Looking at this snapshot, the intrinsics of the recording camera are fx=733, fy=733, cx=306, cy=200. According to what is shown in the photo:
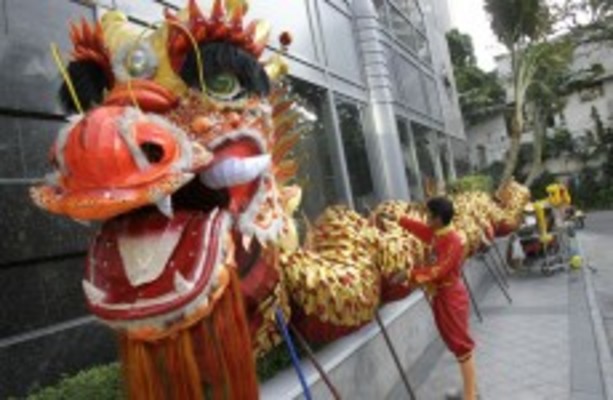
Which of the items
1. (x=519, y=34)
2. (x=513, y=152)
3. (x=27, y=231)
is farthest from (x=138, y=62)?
(x=519, y=34)

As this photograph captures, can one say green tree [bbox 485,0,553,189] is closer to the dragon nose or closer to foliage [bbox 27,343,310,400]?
foliage [bbox 27,343,310,400]

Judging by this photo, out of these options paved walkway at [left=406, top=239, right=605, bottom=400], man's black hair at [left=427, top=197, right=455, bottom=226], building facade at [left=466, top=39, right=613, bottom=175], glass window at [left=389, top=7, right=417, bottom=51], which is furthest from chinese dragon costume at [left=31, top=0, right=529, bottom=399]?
building facade at [left=466, top=39, right=613, bottom=175]

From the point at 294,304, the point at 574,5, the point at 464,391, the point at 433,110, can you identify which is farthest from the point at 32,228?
the point at 574,5

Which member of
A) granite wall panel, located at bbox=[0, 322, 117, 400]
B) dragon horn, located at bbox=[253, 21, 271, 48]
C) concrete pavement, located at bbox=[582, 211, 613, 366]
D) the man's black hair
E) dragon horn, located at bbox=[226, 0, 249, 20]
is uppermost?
dragon horn, located at bbox=[226, 0, 249, 20]

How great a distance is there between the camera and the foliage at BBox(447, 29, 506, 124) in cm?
3934

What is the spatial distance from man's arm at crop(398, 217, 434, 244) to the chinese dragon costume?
2835 mm

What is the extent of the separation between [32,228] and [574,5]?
2736cm

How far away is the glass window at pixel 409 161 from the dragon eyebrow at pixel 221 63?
1106 cm

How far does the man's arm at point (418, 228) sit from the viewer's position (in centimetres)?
587

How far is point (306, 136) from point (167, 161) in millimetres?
6396

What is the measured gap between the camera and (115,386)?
3.86 metres

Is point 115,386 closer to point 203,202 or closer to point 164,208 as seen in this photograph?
point 203,202

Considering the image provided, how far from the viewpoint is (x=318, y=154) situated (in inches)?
376

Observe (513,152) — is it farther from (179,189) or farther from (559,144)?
(179,189)
